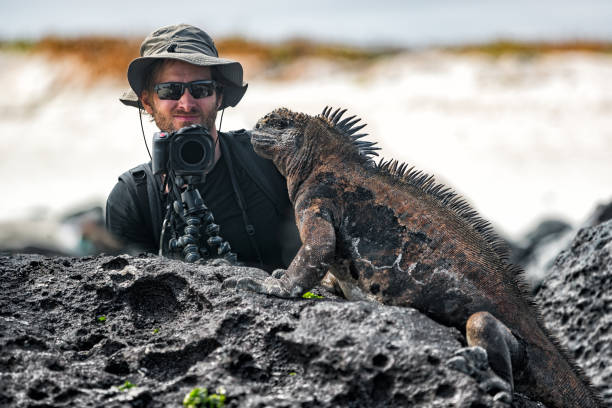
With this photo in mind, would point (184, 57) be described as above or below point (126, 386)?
above

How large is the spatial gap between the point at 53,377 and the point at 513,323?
1.82 metres

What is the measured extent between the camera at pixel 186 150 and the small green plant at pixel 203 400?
4.40 feet

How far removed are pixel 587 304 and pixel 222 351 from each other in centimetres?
292

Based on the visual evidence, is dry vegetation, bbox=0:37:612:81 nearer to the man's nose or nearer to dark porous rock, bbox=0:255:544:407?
the man's nose

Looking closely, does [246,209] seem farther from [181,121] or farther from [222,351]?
[222,351]

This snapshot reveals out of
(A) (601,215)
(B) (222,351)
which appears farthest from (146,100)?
(A) (601,215)

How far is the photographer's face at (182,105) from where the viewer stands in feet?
14.4

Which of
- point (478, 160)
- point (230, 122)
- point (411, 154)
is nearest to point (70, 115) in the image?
point (230, 122)

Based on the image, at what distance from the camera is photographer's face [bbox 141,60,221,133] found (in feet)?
14.4

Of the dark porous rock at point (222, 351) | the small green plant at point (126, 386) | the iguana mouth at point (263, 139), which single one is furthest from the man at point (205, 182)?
the small green plant at point (126, 386)

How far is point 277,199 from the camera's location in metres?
4.46

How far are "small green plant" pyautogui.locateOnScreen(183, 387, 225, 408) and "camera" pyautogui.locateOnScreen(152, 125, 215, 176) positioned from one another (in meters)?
1.34

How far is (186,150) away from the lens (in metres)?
3.59

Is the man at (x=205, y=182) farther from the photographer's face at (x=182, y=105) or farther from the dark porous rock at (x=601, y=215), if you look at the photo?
the dark porous rock at (x=601, y=215)
